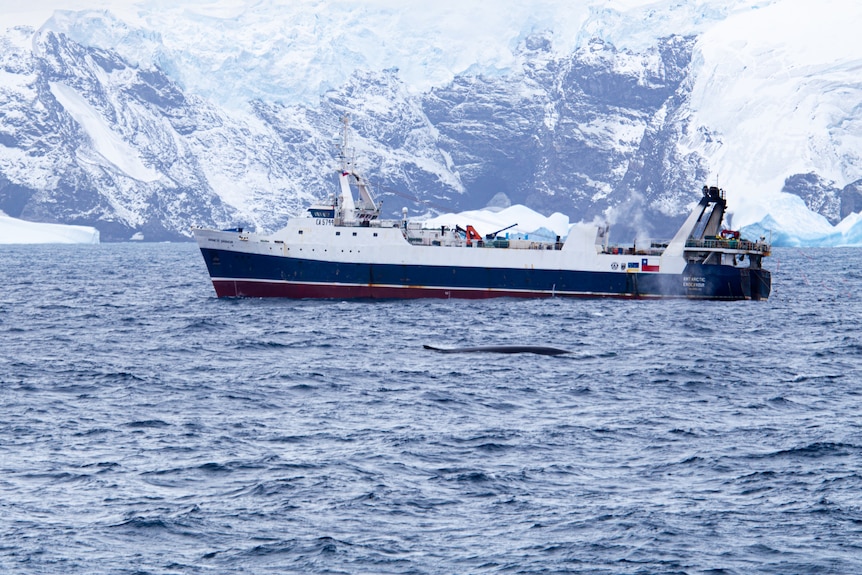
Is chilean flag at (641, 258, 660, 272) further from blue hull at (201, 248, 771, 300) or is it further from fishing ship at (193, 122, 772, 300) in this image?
blue hull at (201, 248, 771, 300)

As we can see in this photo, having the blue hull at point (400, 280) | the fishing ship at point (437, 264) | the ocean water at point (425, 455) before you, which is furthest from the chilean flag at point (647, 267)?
the ocean water at point (425, 455)

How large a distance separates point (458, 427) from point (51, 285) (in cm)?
7894

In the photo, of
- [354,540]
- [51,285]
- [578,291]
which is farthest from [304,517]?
[51,285]

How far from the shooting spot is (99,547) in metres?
25.4

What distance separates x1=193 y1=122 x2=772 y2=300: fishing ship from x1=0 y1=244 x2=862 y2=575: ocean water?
21.8 m

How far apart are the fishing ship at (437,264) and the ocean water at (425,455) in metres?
21.8

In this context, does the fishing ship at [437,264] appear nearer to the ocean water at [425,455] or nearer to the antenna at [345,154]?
the antenna at [345,154]

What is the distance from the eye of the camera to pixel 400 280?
276ft

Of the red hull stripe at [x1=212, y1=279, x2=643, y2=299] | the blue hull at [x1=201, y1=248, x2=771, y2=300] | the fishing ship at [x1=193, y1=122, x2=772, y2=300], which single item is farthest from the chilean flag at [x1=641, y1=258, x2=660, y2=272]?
the red hull stripe at [x1=212, y1=279, x2=643, y2=299]

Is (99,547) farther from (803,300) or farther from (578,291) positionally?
(803,300)

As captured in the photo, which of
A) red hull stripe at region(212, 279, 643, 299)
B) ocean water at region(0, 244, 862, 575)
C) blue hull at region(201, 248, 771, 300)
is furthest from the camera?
red hull stripe at region(212, 279, 643, 299)

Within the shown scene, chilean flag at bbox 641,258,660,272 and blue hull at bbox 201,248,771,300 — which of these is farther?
chilean flag at bbox 641,258,660,272

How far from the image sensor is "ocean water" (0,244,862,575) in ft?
83.5

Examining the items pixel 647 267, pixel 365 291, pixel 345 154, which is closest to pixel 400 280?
pixel 365 291
